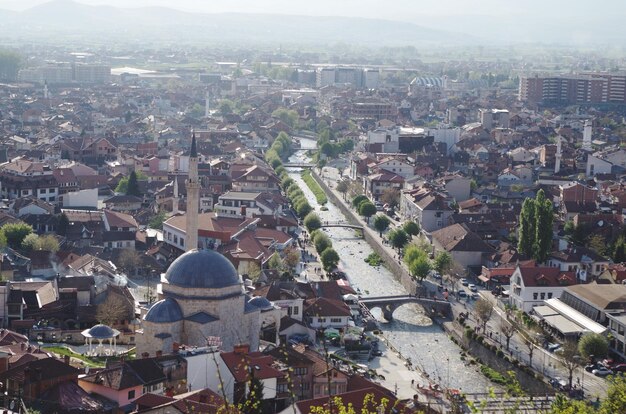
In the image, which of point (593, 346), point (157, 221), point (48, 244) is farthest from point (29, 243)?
point (593, 346)

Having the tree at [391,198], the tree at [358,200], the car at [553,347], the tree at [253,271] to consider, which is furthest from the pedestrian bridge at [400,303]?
the tree at [391,198]

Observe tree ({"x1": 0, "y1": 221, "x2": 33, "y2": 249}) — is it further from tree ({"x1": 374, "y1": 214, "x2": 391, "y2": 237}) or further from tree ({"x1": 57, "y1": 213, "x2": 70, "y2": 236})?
tree ({"x1": 374, "y1": 214, "x2": 391, "y2": 237})

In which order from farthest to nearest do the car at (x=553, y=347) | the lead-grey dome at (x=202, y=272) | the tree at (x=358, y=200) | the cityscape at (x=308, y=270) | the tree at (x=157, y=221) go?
1. the tree at (x=358, y=200)
2. the tree at (x=157, y=221)
3. the car at (x=553, y=347)
4. the lead-grey dome at (x=202, y=272)
5. the cityscape at (x=308, y=270)

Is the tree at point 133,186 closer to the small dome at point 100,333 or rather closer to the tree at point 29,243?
the tree at point 29,243

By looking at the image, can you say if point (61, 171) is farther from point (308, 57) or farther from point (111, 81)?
point (308, 57)

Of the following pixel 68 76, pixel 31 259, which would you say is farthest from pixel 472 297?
pixel 68 76

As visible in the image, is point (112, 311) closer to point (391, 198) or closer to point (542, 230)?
point (542, 230)
